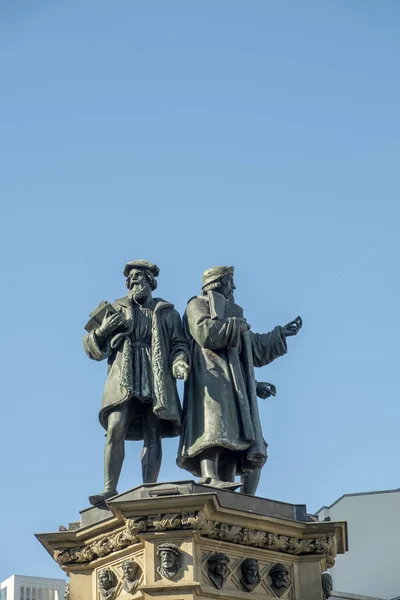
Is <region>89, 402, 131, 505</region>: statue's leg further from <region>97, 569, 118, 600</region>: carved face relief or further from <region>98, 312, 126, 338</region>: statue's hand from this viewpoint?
<region>97, 569, 118, 600</region>: carved face relief

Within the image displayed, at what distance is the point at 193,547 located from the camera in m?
18.9

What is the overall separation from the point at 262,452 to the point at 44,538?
10.0ft

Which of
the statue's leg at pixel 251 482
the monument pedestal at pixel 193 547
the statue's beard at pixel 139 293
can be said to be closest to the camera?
the monument pedestal at pixel 193 547

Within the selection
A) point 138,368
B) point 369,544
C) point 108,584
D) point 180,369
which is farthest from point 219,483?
point 369,544

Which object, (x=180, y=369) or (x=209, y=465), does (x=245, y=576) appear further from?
(x=180, y=369)

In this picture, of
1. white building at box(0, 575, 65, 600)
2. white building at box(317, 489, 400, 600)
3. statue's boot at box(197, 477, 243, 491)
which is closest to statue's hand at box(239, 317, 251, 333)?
statue's boot at box(197, 477, 243, 491)

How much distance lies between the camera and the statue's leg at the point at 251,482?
20.7 m

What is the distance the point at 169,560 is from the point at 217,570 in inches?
26.5

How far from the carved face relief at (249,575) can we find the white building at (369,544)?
18.2 metres

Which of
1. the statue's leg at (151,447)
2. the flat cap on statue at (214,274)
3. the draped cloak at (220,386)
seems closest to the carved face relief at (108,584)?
the statue's leg at (151,447)

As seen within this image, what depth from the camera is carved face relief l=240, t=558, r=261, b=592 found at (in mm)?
19266

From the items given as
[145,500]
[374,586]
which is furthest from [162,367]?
[374,586]

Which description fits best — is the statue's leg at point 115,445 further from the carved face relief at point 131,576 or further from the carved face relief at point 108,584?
the carved face relief at point 131,576

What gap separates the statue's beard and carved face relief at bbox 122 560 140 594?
4.00m
